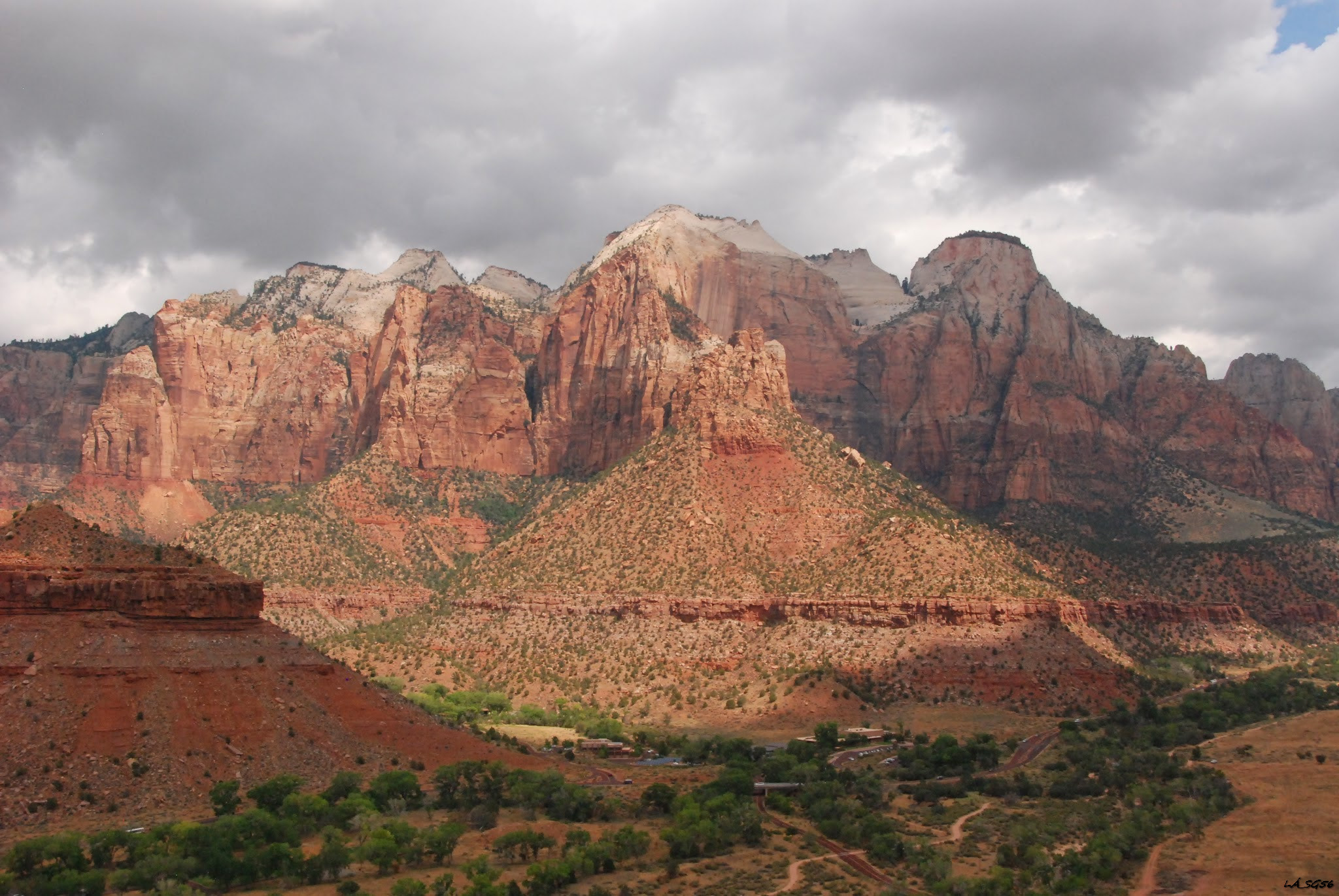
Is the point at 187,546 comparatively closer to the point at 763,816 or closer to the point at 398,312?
the point at 398,312

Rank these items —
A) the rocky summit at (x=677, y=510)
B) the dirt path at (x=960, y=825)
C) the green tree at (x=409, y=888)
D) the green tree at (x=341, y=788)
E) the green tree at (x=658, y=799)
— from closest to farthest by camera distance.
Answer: the green tree at (x=409, y=888)
the green tree at (x=341, y=788)
the dirt path at (x=960, y=825)
the green tree at (x=658, y=799)
the rocky summit at (x=677, y=510)

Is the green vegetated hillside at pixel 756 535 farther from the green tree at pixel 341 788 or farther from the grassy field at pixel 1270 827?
the green tree at pixel 341 788

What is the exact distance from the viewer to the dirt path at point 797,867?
190ft

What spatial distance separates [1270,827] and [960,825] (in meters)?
15.1

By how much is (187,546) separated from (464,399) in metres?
47.6

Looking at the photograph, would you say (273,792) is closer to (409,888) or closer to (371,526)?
(409,888)

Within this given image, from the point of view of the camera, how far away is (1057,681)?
10881 cm

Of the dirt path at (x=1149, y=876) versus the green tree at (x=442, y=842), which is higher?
the green tree at (x=442, y=842)

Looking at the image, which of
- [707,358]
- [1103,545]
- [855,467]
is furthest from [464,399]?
[1103,545]

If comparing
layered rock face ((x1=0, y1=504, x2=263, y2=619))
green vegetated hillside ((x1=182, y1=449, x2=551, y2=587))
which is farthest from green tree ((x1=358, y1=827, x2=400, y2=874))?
green vegetated hillside ((x1=182, y1=449, x2=551, y2=587))

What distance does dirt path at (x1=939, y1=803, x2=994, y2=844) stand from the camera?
68.0m

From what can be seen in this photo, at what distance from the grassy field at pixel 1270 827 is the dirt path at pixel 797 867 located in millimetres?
14335

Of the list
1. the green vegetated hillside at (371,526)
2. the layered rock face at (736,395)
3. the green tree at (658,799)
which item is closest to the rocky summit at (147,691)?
the green tree at (658,799)

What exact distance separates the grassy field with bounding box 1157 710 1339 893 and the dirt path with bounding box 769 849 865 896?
1434cm
